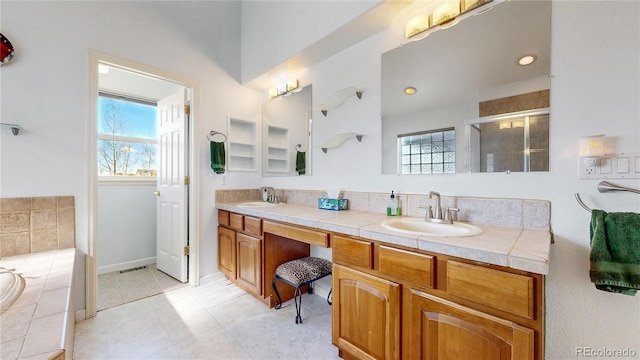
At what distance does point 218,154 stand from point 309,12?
1.60 meters

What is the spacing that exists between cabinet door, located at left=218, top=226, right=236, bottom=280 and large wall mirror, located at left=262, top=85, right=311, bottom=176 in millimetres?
828

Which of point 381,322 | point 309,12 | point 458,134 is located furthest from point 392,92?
point 381,322

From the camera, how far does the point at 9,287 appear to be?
3.81 feet

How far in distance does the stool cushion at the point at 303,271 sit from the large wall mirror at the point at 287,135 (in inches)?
34.6

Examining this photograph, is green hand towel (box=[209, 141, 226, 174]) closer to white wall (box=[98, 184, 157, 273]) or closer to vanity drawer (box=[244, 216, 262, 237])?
vanity drawer (box=[244, 216, 262, 237])

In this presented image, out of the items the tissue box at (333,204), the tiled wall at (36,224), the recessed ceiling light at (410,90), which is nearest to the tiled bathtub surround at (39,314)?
the tiled wall at (36,224)

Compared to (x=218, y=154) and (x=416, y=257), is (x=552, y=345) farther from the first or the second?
(x=218, y=154)

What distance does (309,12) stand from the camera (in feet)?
6.93

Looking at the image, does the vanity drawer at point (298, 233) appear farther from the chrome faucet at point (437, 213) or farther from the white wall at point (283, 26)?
the white wall at point (283, 26)

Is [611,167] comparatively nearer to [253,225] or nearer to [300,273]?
[300,273]

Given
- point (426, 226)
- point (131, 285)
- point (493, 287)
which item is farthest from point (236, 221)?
point (493, 287)

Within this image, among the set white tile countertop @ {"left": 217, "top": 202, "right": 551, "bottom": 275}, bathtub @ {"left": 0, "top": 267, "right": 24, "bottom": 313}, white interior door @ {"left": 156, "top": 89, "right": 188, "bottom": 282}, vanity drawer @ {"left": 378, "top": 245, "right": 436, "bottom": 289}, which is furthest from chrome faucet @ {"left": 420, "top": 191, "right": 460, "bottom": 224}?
white interior door @ {"left": 156, "top": 89, "right": 188, "bottom": 282}

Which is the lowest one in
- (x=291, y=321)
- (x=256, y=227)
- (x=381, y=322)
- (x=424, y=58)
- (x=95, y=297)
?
(x=291, y=321)

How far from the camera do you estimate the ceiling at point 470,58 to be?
1304mm
